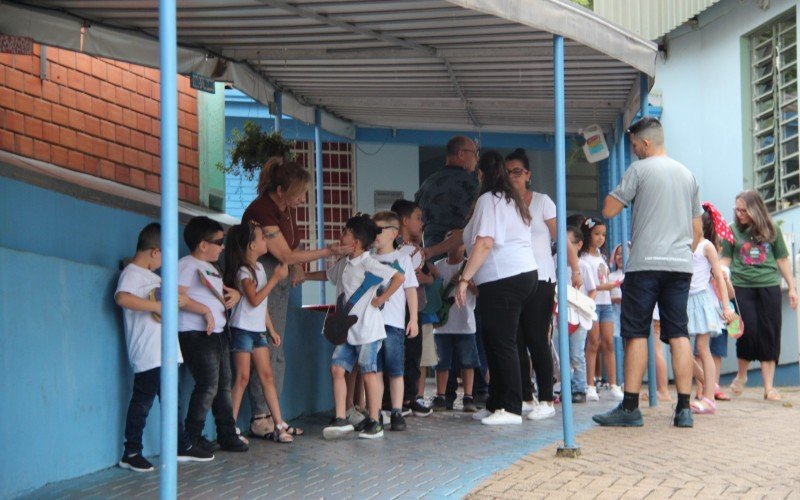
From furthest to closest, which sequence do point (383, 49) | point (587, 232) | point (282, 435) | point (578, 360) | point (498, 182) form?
point (587, 232)
point (578, 360)
point (383, 49)
point (498, 182)
point (282, 435)

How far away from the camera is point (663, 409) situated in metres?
10.1

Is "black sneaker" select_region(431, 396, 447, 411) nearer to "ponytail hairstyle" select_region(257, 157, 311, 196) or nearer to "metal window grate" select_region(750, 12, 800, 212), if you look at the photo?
"ponytail hairstyle" select_region(257, 157, 311, 196)

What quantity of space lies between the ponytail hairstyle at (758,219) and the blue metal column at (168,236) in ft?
26.0

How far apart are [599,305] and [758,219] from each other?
5.37 feet

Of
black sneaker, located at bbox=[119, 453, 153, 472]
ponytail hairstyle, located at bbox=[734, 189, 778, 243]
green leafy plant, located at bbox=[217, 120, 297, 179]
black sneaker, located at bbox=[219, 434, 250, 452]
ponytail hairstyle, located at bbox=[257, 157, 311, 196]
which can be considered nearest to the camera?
black sneaker, located at bbox=[119, 453, 153, 472]

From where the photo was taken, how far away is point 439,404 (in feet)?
34.1

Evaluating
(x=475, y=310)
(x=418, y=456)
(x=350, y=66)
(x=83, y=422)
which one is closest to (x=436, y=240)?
(x=475, y=310)

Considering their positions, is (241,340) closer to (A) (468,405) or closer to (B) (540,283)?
(B) (540,283)

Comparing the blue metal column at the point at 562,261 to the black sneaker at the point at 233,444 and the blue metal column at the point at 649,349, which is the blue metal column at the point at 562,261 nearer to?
the black sneaker at the point at 233,444

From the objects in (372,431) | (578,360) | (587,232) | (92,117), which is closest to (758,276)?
(587,232)

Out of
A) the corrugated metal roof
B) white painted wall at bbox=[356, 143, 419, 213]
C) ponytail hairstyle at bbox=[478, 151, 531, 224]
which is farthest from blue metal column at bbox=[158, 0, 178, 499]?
the corrugated metal roof

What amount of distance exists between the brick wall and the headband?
4472mm

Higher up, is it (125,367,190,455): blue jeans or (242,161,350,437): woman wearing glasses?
(242,161,350,437): woman wearing glasses

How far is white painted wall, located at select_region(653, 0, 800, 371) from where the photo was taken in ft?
54.7
